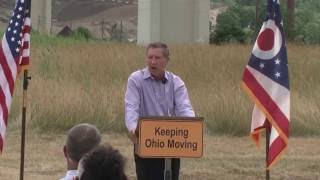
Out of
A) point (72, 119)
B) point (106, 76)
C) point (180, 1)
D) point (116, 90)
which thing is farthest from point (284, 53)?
point (180, 1)

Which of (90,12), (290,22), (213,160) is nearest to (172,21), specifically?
(290,22)

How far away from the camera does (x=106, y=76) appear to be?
16.5m

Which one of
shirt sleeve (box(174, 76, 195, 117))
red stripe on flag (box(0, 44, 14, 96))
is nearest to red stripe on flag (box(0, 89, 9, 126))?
red stripe on flag (box(0, 44, 14, 96))

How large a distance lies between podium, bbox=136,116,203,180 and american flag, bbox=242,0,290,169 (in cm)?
202

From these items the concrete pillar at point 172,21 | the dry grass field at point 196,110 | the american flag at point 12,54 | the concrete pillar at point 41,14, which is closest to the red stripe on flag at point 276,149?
the dry grass field at point 196,110

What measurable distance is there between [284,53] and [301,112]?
238 inches

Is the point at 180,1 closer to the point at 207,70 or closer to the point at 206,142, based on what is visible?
the point at 207,70

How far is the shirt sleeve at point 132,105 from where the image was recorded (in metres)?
5.91

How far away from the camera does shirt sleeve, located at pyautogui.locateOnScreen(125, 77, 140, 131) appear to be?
5914 millimetres

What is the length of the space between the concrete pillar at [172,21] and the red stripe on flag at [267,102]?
1493 inches

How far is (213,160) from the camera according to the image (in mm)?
10594

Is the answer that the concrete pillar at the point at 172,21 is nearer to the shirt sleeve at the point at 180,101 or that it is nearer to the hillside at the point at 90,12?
the shirt sleeve at the point at 180,101

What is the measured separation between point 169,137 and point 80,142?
1388mm

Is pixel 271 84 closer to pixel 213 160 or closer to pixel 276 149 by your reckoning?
pixel 276 149
